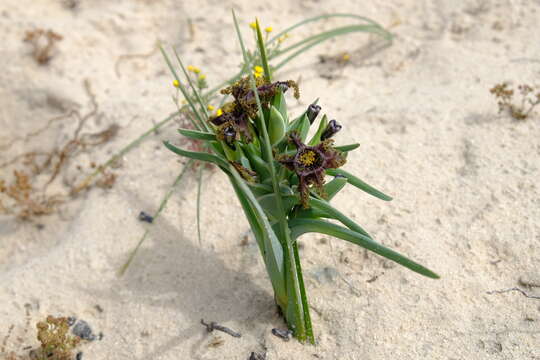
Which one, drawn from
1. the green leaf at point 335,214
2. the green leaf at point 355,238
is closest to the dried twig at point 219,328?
the green leaf at point 355,238

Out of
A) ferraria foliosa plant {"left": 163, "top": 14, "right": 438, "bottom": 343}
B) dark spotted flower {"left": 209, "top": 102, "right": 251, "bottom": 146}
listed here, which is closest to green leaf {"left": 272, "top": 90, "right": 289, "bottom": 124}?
ferraria foliosa plant {"left": 163, "top": 14, "right": 438, "bottom": 343}

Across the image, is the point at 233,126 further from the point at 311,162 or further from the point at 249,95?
the point at 311,162

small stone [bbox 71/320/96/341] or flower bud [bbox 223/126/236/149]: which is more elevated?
flower bud [bbox 223/126/236/149]

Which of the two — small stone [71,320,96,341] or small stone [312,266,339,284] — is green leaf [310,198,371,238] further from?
small stone [71,320,96,341]

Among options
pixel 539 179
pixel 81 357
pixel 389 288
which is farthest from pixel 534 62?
pixel 81 357

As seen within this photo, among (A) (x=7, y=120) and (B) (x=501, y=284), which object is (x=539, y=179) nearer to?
(B) (x=501, y=284)

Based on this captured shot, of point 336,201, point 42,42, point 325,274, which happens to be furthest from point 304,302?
point 42,42
